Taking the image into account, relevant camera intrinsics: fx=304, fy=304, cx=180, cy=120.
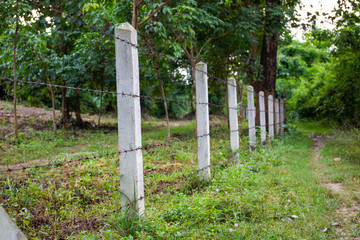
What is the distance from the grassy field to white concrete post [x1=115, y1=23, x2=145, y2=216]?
25cm

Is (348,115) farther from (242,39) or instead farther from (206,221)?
(206,221)

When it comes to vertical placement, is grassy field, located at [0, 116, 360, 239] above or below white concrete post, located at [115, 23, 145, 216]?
below

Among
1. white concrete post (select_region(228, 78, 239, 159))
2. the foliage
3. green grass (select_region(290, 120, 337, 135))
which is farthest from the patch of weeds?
green grass (select_region(290, 120, 337, 135))

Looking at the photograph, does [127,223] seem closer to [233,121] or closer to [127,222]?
[127,222]

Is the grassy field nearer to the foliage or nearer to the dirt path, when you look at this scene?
the dirt path

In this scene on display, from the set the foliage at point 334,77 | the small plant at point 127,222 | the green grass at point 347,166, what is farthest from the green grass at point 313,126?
the small plant at point 127,222

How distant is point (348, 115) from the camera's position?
44.3ft

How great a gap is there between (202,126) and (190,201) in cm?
120

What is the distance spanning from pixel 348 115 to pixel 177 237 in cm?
1330

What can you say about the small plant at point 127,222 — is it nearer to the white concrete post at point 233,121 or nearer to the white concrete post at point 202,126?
the white concrete post at point 202,126

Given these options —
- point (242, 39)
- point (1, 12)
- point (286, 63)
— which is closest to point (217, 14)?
point (242, 39)

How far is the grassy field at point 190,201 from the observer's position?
2719 mm

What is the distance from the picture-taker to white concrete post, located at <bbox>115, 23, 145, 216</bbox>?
256 cm

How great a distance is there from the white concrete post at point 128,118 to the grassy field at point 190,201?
0.25 metres
